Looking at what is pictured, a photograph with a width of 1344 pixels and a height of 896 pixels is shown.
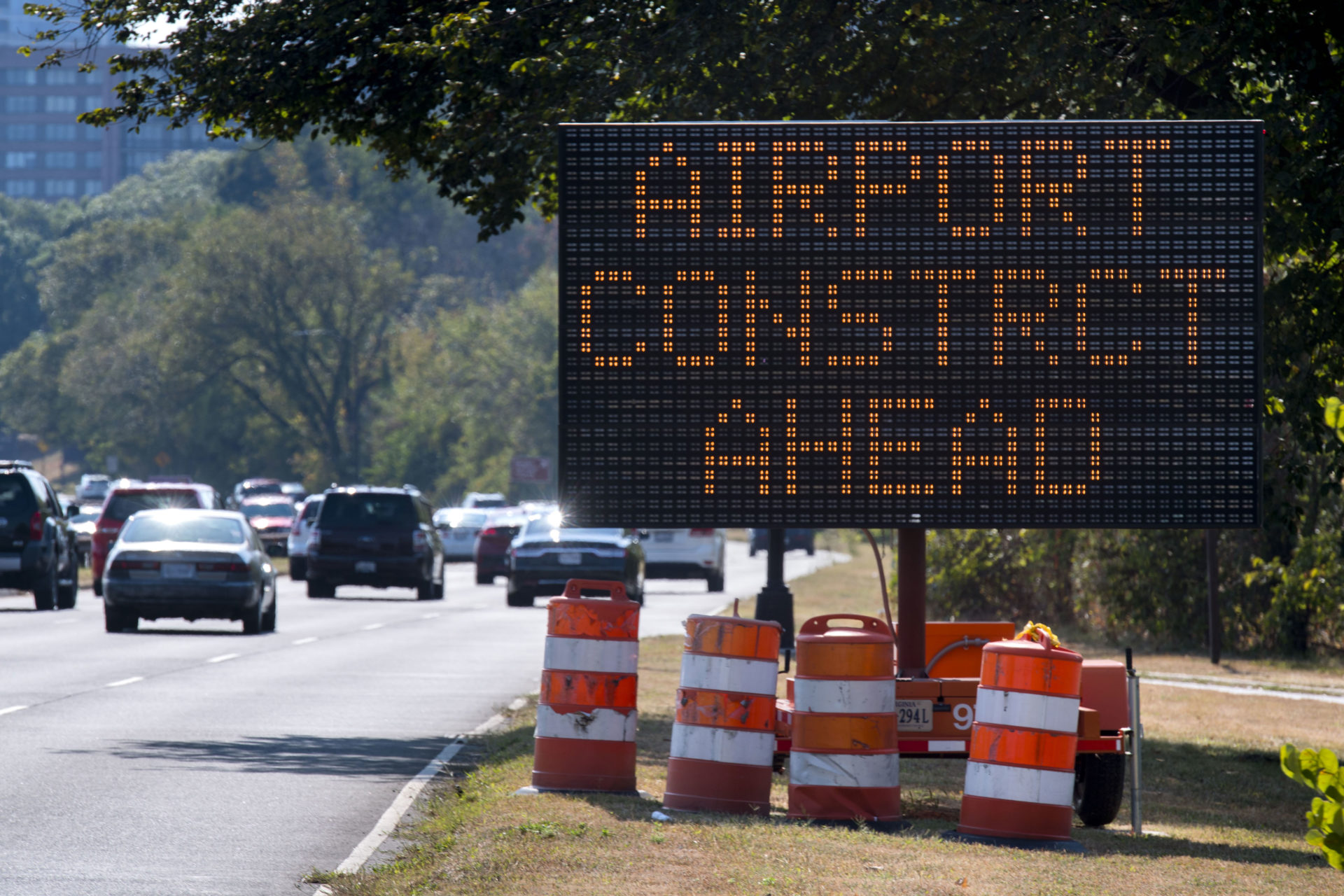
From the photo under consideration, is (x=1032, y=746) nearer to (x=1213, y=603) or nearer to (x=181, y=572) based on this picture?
(x=1213, y=603)

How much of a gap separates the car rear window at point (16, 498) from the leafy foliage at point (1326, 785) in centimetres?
2627

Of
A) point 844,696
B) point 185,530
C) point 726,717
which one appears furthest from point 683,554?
point 844,696

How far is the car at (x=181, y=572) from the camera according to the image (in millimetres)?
24750

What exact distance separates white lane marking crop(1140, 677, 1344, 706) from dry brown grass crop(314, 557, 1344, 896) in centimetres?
676

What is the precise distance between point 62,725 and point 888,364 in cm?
773

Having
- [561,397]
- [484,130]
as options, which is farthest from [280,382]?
[561,397]

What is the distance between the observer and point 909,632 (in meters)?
11.2

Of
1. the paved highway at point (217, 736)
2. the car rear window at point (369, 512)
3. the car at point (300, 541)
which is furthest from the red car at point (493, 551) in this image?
the paved highway at point (217, 736)

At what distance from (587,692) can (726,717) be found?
37.3 inches

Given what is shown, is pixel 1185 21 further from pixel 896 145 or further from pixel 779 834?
pixel 779 834

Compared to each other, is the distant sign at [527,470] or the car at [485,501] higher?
the distant sign at [527,470]

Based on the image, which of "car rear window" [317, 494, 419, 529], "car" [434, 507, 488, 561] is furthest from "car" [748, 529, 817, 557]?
"car rear window" [317, 494, 419, 529]

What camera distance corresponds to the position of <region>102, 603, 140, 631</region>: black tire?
83.5 feet

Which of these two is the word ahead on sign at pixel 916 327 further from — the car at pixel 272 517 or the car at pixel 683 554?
the car at pixel 272 517
